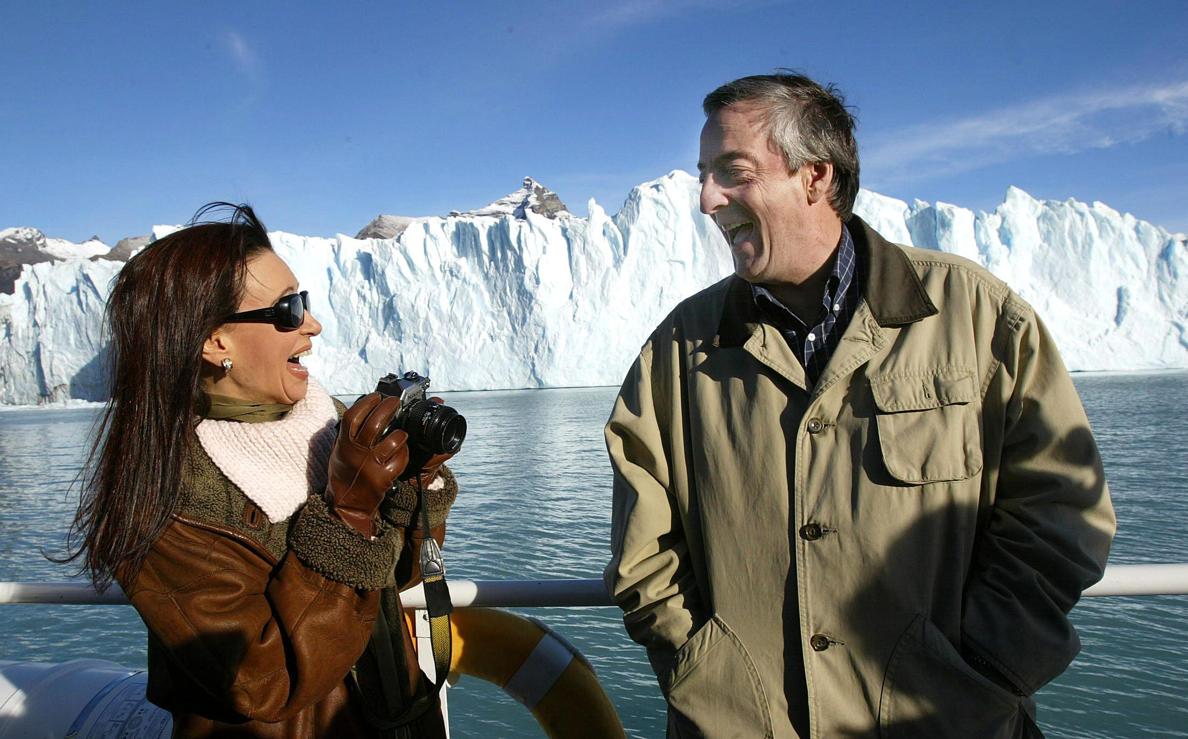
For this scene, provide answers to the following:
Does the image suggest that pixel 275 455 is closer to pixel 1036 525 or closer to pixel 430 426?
pixel 430 426

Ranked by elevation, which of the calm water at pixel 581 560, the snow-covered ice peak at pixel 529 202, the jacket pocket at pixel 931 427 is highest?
the snow-covered ice peak at pixel 529 202

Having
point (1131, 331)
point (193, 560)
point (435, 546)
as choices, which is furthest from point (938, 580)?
point (1131, 331)

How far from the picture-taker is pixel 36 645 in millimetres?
5223

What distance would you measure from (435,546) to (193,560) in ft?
1.10

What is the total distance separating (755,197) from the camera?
1287 mm

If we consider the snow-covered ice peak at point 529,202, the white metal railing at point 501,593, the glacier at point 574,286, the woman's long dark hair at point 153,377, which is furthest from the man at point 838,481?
the snow-covered ice peak at point 529,202

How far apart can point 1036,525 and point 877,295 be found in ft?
1.28

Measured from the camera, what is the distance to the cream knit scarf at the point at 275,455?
113 cm

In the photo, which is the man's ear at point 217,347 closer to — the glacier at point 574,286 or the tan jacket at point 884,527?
the tan jacket at point 884,527

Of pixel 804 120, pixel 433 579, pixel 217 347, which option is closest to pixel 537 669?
pixel 433 579

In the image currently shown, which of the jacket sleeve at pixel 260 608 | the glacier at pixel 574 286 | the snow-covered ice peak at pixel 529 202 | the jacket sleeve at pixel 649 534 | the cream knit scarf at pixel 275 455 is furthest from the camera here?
the snow-covered ice peak at pixel 529 202

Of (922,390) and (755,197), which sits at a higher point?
(755,197)

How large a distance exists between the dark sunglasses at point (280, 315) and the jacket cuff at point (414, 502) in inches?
11.1

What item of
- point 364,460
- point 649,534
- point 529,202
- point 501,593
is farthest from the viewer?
point 529,202
